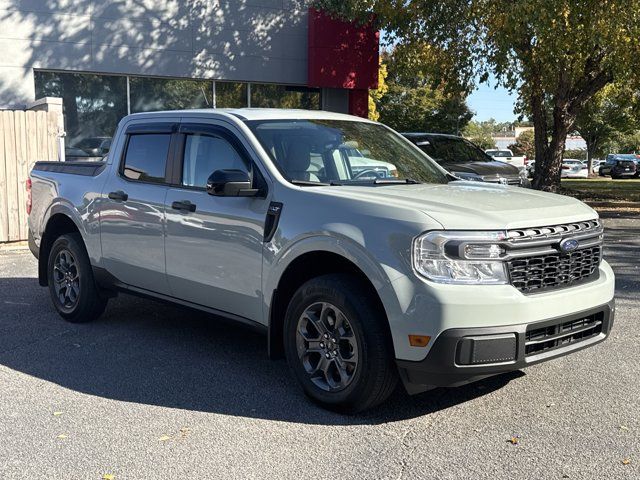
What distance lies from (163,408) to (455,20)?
525 inches

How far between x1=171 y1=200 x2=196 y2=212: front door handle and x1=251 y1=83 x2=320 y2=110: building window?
40.6 ft

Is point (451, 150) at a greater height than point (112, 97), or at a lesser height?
lesser

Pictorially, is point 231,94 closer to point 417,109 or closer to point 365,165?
point 365,165

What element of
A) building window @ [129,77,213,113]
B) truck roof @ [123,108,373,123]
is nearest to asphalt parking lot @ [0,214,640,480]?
truck roof @ [123,108,373,123]

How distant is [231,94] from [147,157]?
11821 millimetres

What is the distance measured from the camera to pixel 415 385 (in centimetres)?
439

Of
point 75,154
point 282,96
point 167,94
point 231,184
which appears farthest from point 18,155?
point 231,184

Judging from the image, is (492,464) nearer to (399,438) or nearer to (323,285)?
(399,438)

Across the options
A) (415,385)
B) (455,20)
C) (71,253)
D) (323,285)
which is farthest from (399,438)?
(455,20)

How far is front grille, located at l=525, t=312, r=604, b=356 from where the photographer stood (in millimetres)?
4309

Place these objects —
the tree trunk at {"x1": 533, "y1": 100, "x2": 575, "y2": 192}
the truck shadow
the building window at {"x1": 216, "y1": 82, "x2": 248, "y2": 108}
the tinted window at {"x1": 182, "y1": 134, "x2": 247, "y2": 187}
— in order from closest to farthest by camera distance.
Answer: the truck shadow < the tinted window at {"x1": 182, "y1": 134, "x2": 247, "y2": 187} < the building window at {"x1": 216, "y1": 82, "x2": 248, "y2": 108} < the tree trunk at {"x1": 533, "y1": 100, "x2": 575, "y2": 192}

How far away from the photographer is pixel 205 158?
18.6 feet

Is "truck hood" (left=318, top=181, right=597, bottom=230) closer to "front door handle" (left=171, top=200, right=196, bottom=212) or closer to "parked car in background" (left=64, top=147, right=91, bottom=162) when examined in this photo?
"front door handle" (left=171, top=200, right=196, bottom=212)

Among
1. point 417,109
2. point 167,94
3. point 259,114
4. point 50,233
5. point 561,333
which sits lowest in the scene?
point 561,333
